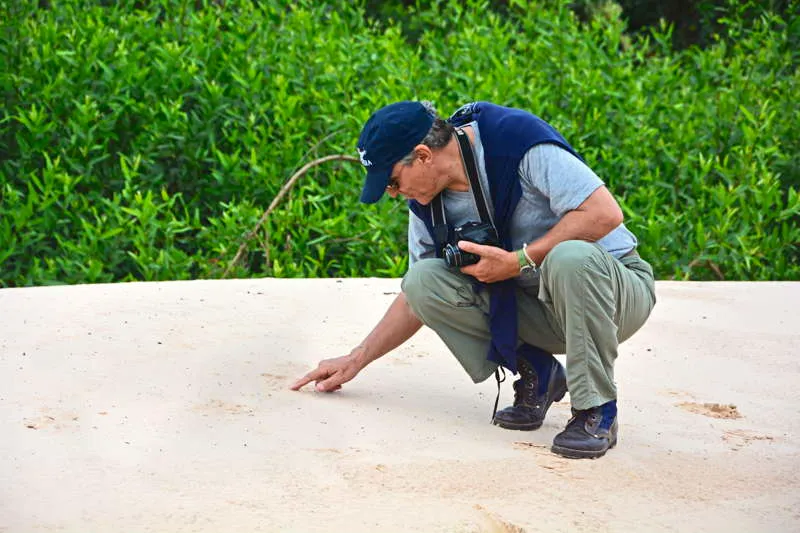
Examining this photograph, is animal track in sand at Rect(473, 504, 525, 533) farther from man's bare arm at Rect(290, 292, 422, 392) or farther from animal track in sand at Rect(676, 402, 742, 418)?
animal track in sand at Rect(676, 402, 742, 418)

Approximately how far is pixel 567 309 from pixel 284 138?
14.6 ft

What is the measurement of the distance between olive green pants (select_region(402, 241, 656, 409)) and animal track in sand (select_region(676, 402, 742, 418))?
592mm

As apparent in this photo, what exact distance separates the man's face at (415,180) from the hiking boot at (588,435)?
77 cm

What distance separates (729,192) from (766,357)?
2689 mm

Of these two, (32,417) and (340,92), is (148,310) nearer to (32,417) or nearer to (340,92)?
(32,417)

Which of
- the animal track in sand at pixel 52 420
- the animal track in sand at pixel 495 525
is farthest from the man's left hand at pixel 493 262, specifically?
→ the animal track in sand at pixel 52 420

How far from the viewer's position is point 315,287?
219 inches

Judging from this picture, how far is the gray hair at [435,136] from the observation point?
3453 mm

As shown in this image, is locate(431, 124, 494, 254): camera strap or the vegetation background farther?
the vegetation background

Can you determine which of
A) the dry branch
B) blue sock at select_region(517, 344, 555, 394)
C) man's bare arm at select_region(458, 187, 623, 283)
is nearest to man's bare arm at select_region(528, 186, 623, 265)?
man's bare arm at select_region(458, 187, 623, 283)

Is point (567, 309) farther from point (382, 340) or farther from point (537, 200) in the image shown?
point (382, 340)

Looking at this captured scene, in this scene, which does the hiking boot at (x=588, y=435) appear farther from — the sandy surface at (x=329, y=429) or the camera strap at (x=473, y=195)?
the camera strap at (x=473, y=195)

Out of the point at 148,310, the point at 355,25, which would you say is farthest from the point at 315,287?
the point at 355,25

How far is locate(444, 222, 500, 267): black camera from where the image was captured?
352cm
